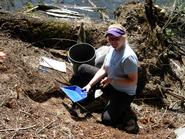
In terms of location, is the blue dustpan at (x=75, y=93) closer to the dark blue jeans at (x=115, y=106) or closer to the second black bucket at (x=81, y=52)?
the dark blue jeans at (x=115, y=106)

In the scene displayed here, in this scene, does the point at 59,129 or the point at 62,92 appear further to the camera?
the point at 62,92

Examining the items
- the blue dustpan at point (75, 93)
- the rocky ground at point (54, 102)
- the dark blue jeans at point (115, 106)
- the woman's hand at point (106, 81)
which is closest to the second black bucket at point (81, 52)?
the rocky ground at point (54, 102)

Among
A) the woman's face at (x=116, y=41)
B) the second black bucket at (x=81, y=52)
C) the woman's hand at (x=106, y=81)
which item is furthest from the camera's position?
the second black bucket at (x=81, y=52)

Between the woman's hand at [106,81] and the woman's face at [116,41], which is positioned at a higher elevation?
the woman's face at [116,41]

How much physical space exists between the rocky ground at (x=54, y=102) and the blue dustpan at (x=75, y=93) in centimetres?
18

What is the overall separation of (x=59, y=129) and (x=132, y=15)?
2965 mm

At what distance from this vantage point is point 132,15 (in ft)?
24.4

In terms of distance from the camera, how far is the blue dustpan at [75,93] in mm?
5715

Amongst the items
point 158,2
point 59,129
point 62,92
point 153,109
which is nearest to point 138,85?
point 153,109

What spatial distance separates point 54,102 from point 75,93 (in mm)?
279

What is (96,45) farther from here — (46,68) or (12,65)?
(12,65)

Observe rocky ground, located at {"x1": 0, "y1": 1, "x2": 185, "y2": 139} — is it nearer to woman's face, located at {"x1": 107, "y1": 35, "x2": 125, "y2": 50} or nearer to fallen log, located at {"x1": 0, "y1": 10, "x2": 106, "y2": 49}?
fallen log, located at {"x1": 0, "y1": 10, "x2": 106, "y2": 49}

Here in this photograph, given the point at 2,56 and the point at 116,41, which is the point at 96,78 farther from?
the point at 2,56

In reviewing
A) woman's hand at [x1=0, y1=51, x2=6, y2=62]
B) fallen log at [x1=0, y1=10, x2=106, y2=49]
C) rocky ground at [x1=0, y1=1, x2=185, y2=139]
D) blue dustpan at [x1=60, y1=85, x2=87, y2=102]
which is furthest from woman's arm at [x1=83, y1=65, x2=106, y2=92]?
fallen log at [x1=0, y1=10, x2=106, y2=49]
